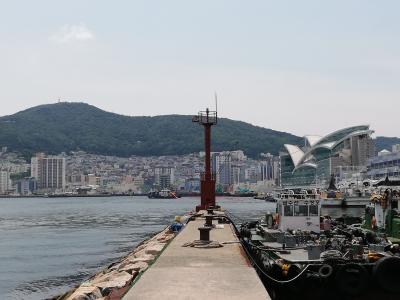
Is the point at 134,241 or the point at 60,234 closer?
the point at 134,241

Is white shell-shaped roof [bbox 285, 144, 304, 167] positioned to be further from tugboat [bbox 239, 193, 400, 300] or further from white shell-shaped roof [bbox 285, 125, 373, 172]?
tugboat [bbox 239, 193, 400, 300]

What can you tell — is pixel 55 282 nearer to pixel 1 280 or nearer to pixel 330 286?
pixel 1 280

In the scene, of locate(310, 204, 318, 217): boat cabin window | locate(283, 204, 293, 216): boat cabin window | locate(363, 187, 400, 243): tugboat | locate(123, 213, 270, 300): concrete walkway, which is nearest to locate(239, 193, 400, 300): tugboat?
locate(123, 213, 270, 300): concrete walkway

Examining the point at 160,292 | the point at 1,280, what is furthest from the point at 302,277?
the point at 1,280

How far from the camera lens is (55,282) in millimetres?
28578

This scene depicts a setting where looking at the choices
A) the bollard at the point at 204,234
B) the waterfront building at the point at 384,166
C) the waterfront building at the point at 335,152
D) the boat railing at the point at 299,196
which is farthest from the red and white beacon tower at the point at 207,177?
the waterfront building at the point at 335,152

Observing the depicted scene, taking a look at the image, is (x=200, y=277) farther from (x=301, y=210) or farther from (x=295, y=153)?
(x=295, y=153)

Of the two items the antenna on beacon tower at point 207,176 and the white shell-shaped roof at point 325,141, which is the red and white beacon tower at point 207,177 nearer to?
the antenna on beacon tower at point 207,176

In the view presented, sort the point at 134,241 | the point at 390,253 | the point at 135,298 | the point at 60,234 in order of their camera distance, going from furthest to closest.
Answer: the point at 60,234 → the point at 134,241 → the point at 390,253 → the point at 135,298

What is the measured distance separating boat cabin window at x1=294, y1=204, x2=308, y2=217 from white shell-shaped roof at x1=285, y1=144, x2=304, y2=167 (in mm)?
160474

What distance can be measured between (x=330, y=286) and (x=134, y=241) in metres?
34.2

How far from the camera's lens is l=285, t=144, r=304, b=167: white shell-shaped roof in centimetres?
18512

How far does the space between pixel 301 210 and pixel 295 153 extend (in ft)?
544

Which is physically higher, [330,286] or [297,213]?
[297,213]
